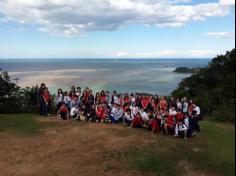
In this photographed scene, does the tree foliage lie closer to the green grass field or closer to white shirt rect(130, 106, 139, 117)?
the green grass field

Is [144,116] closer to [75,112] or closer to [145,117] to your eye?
[145,117]

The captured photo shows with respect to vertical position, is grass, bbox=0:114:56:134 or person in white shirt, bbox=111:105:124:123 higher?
person in white shirt, bbox=111:105:124:123

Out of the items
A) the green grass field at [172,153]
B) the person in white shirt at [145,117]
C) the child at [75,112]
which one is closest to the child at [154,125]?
the green grass field at [172,153]

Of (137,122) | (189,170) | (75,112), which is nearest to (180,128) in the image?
(137,122)

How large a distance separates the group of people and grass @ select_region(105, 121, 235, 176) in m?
0.83

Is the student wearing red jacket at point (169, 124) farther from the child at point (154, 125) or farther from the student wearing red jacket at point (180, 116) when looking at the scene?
the child at point (154, 125)

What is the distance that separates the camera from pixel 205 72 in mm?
38281

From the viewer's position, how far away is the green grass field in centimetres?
1253

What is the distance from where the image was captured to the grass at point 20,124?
A: 16.8 metres

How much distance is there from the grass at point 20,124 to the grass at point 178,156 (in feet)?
16.6

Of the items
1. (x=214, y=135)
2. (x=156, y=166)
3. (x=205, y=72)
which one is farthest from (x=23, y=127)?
(x=205, y=72)

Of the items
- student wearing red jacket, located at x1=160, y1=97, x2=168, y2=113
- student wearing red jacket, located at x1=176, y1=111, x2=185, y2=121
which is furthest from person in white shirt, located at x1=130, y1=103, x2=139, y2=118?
student wearing red jacket, located at x1=176, y1=111, x2=185, y2=121

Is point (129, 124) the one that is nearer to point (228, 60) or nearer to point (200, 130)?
point (200, 130)

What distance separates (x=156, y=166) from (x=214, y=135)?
17.7ft
